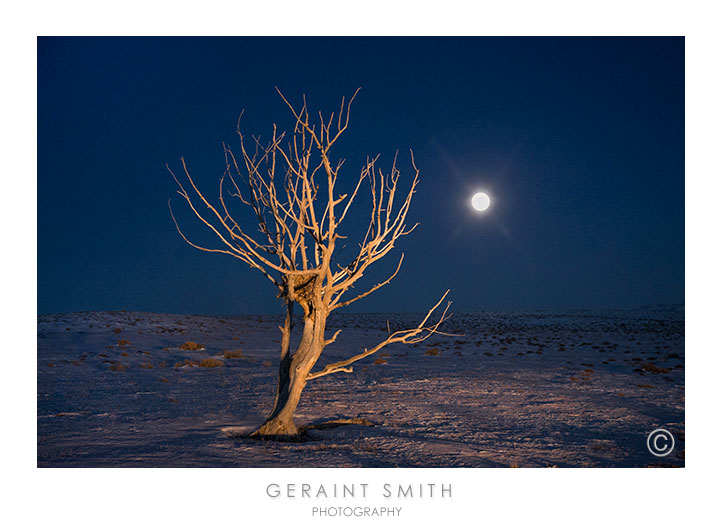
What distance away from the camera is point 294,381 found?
7273mm

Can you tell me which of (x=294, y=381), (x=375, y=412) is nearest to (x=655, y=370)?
(x=375, y=412)

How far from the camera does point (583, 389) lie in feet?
41.6

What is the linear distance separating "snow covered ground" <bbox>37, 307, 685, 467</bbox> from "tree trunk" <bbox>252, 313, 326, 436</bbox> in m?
0.40

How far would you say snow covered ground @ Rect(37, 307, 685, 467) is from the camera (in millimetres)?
6305

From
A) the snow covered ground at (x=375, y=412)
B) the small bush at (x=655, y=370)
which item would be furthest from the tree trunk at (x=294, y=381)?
the small bush at (x=655, y=370)

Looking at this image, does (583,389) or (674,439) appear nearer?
(674,439)

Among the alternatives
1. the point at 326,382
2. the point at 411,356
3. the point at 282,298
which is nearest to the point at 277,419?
the point at 282,298

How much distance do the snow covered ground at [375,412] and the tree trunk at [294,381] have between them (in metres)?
0.40

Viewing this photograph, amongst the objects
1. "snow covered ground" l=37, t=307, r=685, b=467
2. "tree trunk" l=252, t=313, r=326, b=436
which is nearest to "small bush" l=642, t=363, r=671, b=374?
"snow covered ground" l=37, t=307, r=685, b=467

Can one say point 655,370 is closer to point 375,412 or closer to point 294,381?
point 375,412

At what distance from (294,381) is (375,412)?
9.04 feet

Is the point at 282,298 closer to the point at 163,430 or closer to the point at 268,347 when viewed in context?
the point at 163,430

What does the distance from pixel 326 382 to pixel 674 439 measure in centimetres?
841
